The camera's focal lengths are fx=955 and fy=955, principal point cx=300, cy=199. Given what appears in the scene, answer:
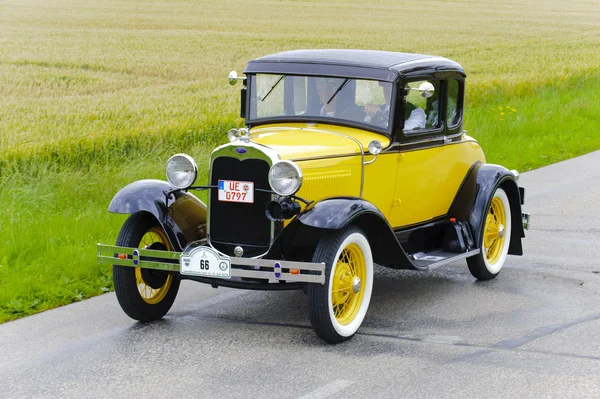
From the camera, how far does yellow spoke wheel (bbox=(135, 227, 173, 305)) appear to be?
6787 millimetres

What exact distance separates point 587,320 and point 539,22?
2615cm

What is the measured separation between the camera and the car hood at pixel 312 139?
6590 millimetres

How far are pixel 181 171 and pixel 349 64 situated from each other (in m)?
1.57

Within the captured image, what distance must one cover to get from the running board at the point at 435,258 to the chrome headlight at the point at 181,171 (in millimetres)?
1757

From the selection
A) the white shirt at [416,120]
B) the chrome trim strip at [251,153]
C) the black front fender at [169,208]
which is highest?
the white shirt at [416,120]

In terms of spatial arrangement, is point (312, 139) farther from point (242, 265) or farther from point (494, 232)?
point (494, 232)

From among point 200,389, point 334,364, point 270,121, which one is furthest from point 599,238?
point 200,389

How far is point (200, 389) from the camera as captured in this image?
536 centimetres

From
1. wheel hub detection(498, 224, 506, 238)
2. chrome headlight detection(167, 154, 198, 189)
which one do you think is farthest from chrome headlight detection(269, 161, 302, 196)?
wheel hub detection(498, 224, 506, 238)

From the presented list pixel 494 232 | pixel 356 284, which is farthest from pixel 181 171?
pixel 494 232

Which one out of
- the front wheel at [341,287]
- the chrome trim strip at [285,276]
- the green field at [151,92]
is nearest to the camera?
the chrome trim strip at [285,276]

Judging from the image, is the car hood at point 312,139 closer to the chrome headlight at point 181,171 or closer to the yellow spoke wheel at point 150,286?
the chrome headlight at point 181,171

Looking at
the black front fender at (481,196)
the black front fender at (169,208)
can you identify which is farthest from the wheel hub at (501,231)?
the black front fender at (169,208)

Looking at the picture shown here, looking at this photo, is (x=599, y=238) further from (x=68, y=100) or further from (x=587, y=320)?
(x=68, y=100)
